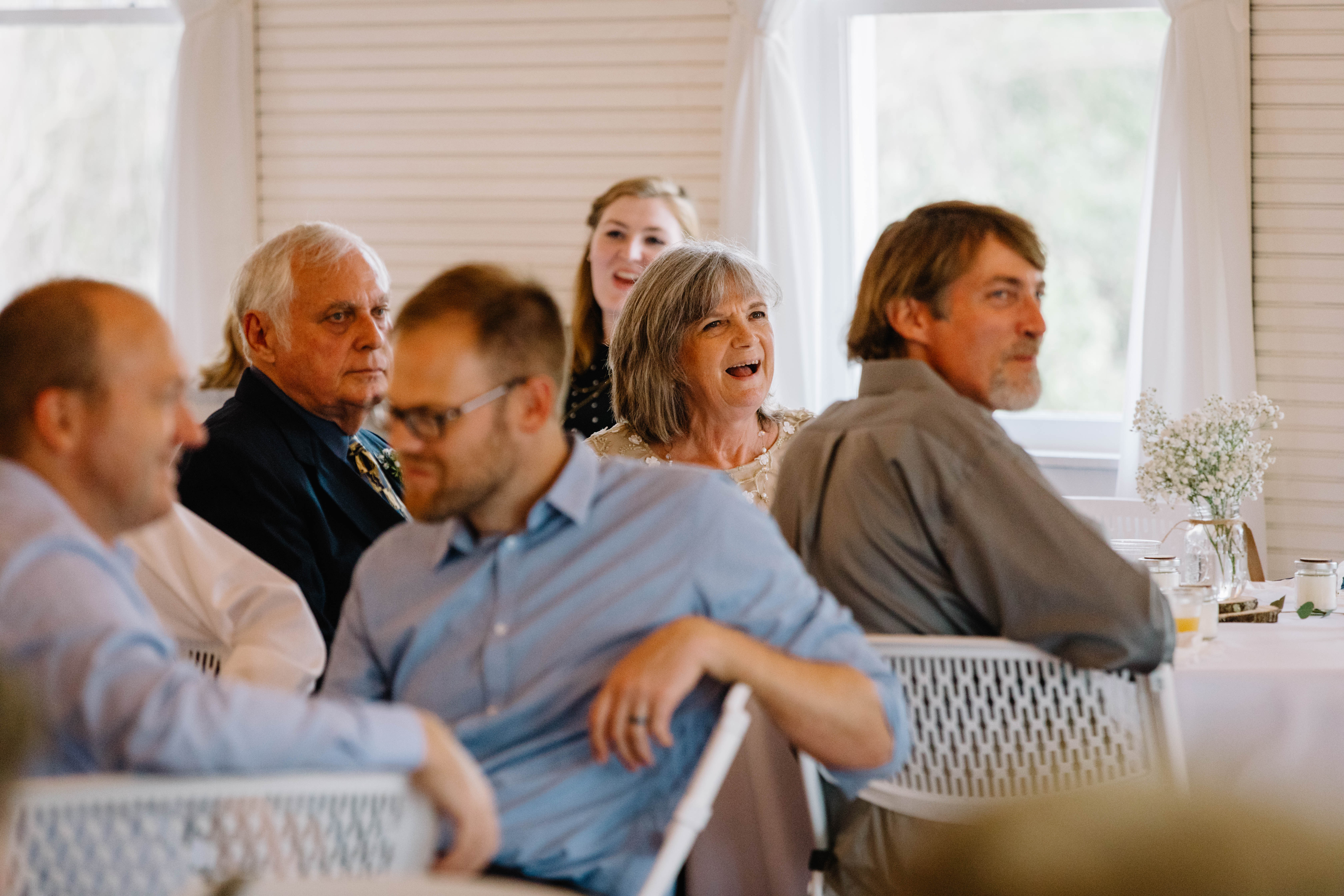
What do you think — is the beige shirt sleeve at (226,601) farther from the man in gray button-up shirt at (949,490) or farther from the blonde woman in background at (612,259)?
the blonde woman in background at (612,259)

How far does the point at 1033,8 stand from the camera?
4.71 metres

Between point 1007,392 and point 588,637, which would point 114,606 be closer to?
point 588,637

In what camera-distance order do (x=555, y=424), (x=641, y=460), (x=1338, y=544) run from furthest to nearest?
(x=1338, y=544), (x=641, y=460), (x=555, y=424)

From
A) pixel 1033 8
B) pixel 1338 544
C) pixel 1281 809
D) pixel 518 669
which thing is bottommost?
pixel 1338 544

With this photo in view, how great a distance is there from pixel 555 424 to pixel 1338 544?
3.60 m

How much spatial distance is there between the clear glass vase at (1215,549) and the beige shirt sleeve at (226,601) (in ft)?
5.56

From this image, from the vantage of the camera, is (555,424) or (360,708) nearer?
(360,708)

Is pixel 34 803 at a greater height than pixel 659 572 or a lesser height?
lesser

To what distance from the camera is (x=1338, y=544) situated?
4340 millimetres

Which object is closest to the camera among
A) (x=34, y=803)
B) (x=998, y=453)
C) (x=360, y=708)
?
(x=34, y=803)

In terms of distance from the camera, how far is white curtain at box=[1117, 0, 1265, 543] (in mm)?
4254

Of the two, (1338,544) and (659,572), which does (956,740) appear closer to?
(659,572)

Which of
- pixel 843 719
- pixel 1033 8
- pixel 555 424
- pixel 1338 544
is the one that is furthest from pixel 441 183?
pixel 843 719

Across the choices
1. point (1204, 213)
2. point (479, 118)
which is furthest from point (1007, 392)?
point (479, 118)
